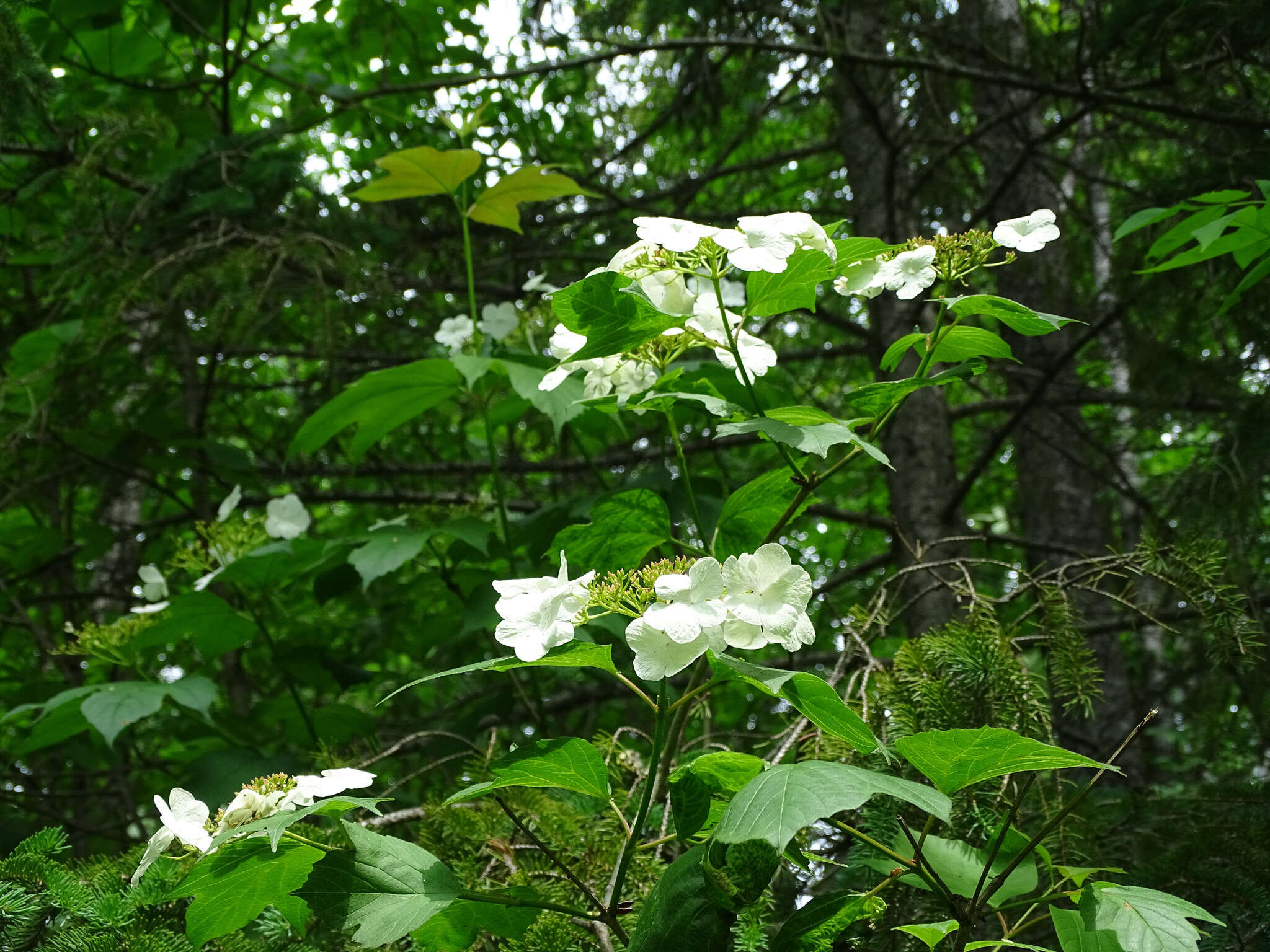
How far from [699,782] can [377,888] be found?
0.40 m

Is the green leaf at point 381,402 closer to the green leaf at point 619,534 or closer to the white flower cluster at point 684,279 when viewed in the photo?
the white flower cluster at point 684,279

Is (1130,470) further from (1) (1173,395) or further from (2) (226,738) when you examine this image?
(2) (226,738)

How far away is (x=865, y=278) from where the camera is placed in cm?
140

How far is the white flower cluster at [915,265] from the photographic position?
1340mm

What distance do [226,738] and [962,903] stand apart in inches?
73.5

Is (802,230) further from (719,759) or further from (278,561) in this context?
(278,561)

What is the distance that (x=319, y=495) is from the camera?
12.3 ft

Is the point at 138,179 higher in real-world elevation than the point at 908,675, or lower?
higher

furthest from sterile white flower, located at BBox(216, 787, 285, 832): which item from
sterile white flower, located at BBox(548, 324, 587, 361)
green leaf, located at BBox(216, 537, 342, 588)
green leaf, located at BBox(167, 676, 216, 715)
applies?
green leaf, located at BBox(216, 537, 342, 588)

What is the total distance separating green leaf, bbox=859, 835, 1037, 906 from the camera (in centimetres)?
121

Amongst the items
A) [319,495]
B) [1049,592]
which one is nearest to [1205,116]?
[1049,592]

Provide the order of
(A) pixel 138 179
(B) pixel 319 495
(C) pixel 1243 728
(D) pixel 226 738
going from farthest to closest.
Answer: (B) pixel 319 495 → (A) pixel 138 179 → (C) pixel 1243 728 → (D) pixel 226 738

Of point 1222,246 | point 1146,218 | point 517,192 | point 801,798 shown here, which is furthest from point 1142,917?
point 517,192

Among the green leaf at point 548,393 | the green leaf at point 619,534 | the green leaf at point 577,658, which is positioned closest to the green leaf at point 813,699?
the green leaf at point 577,658
